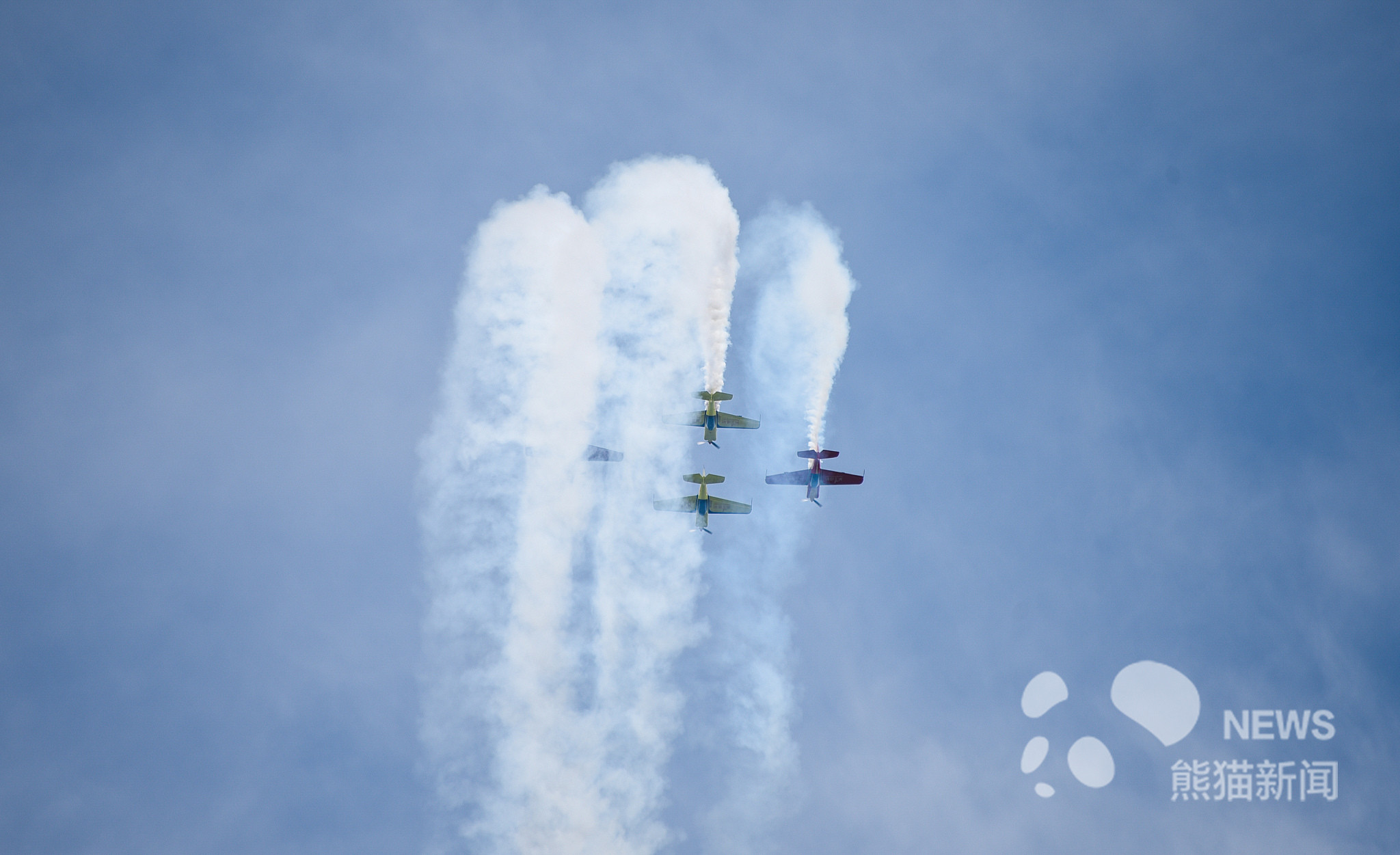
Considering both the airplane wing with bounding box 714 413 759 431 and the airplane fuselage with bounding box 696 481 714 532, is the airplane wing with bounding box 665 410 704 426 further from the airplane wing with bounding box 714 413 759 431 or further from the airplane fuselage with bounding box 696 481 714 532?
the airplane fuselage with bounding box 696 481 714 532

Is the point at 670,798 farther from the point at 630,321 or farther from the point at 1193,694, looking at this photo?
the point at 1193,694

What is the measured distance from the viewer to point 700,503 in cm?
4647

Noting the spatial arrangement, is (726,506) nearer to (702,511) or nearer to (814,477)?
(702,511)

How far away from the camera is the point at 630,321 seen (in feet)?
138

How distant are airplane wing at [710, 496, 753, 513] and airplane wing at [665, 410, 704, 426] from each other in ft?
16.2

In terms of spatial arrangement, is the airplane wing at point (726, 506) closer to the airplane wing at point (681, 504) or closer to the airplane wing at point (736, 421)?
the airplane wing at point (681, 504)

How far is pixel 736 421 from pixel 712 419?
1.96 metres

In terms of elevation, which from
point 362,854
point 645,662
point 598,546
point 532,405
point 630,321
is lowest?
point 362,854

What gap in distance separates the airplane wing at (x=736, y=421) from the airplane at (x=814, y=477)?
242cm

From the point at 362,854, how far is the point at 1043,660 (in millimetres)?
37662

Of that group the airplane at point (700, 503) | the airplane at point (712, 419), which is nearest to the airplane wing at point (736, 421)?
the airplane at point (712, 419)

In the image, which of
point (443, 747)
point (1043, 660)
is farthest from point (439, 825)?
point (1043, 660)

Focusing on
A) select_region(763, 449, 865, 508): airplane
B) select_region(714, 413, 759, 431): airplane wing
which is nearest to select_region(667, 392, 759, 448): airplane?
select_region(714, 413, 759, 431): airplane wing

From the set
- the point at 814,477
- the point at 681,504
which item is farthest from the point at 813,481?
the point at 681,504
